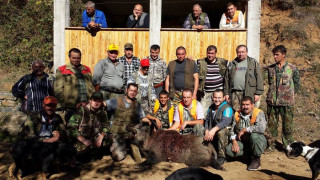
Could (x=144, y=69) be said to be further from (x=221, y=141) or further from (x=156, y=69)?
(x=221, y=141)

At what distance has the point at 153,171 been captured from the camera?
15.2 ft

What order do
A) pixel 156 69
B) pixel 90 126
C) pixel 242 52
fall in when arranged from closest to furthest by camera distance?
pixel 90 126, pixel 242 52, pixel 156 69

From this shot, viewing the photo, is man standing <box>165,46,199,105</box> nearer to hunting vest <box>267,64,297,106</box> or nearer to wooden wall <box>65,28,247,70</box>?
wooden wall <box>65,28,247,70</box>

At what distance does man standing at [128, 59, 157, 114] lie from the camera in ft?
18.9

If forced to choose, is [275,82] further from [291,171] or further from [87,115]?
[87,115]

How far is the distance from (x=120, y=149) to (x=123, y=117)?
22.4 inches

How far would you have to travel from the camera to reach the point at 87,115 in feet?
16.2

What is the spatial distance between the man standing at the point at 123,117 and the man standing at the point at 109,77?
20.2 inches

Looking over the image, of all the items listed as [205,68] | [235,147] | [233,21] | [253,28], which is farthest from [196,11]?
[235,147]

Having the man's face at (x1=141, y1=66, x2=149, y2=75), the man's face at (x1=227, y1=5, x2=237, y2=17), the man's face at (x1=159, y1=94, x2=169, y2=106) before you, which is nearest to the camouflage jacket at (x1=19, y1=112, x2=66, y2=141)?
the man's face at (x1=159, y1=94, x2=169, y2=106)

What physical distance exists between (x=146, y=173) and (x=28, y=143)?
180 cm

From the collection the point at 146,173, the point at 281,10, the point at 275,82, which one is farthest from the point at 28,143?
the point at 281,10

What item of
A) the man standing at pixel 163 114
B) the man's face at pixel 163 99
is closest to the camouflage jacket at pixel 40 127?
the man standing at pixel 163 114

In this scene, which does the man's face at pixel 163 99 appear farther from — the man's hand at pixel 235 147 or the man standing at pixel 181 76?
the man's hand at pixel 235 147
